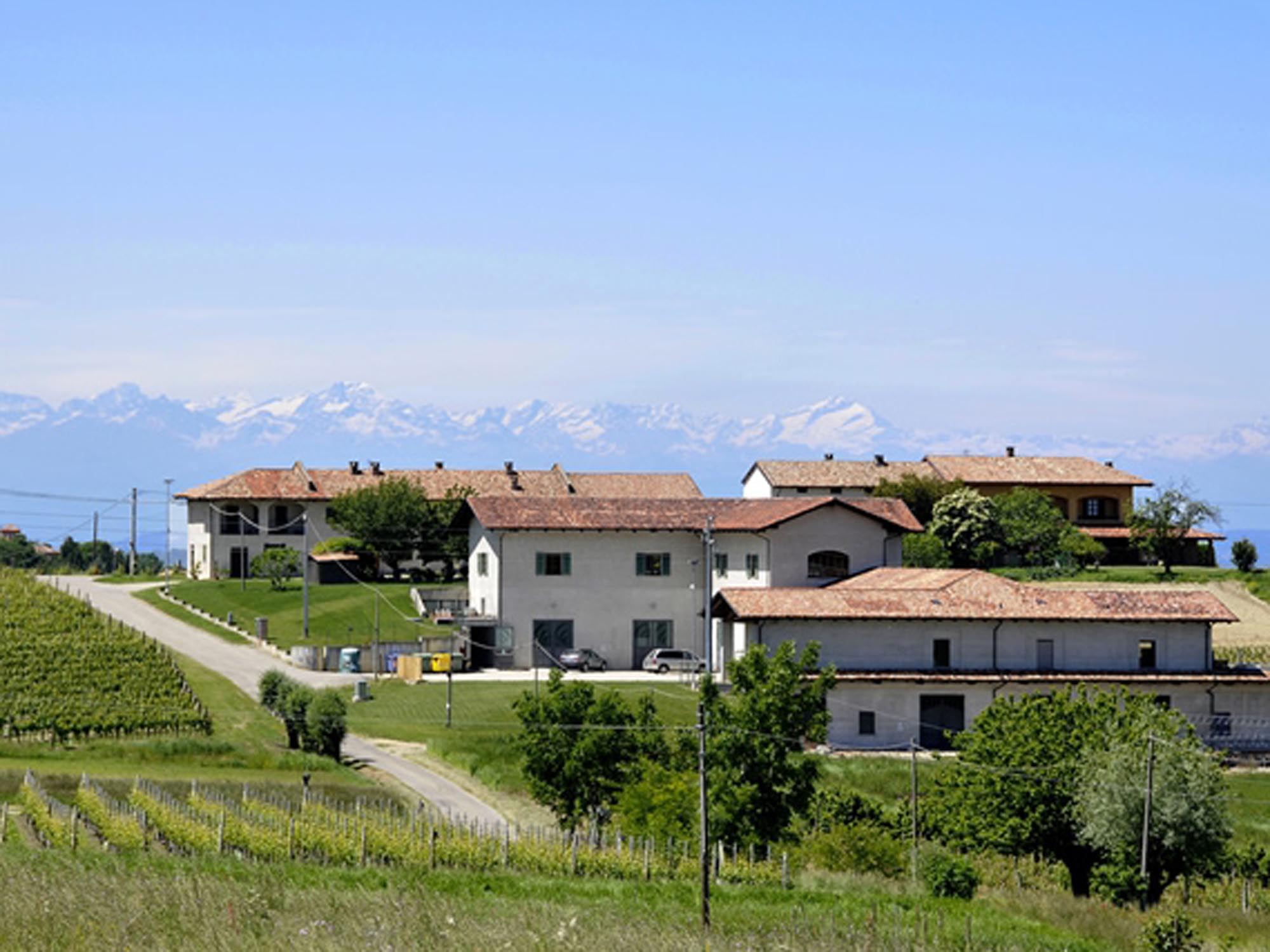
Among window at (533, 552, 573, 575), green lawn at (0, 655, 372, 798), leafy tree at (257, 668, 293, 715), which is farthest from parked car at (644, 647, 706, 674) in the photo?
green lawn at (0, 655, 372, 798)

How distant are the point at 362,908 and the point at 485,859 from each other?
54.2 ft

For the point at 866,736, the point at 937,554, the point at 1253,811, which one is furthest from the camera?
the point at 937,554

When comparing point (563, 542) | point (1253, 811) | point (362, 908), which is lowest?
point (1253, 811)

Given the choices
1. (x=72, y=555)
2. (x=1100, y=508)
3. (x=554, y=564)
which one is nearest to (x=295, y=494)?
(x=554, y=564)

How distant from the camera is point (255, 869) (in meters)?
28.2

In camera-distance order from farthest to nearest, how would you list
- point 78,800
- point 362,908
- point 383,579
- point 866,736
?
point 383,579 → point 866,736 → point 78,800 → point 362,908

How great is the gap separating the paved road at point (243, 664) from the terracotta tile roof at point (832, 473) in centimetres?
4353

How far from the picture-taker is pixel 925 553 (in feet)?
299

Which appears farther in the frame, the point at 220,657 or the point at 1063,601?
the point at 220,657

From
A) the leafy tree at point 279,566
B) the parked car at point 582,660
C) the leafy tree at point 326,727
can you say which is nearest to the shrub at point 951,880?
the leafy tree at point 326,727

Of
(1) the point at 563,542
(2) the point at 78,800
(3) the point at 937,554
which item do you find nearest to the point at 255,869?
(2) the point at 78,800

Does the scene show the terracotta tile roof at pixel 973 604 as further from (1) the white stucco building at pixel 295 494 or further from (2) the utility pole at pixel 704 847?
(1) the white stucco building at pixel 295 494

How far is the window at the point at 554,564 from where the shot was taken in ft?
249

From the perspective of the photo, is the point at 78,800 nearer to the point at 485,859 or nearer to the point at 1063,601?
the point at 485,859
